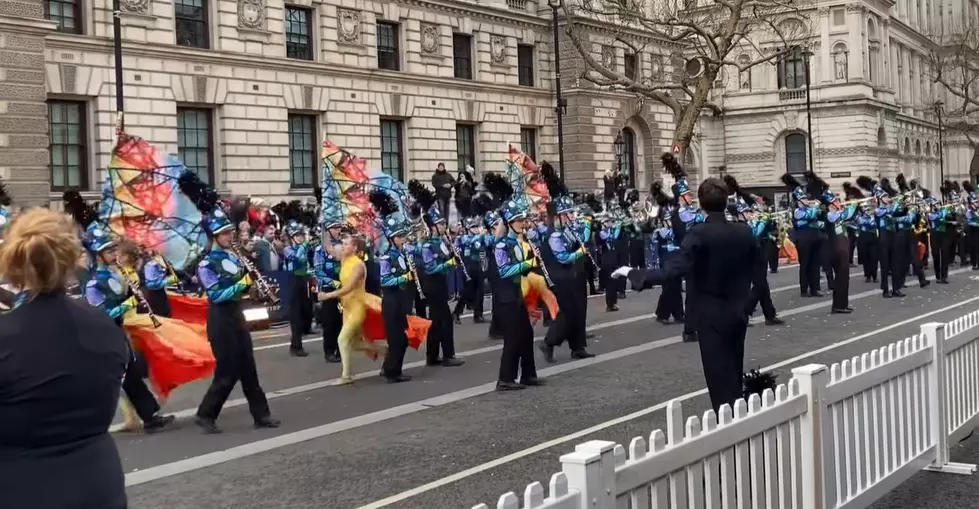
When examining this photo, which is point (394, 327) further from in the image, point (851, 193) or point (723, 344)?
point (851, 193)

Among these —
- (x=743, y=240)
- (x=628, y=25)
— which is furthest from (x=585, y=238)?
(x=628, y=25)

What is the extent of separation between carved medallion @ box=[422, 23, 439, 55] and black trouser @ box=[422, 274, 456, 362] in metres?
23.4

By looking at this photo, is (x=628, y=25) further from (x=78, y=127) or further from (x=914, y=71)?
(x=914, y=71)

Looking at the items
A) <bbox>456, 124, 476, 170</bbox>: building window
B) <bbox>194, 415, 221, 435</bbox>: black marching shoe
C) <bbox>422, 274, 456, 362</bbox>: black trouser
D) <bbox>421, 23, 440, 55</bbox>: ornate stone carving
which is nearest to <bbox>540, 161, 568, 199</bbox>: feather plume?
<bbox>422, 274, 456, 362</bbox>: black trouser

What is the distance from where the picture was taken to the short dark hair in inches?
283

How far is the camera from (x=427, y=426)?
957 centimetres

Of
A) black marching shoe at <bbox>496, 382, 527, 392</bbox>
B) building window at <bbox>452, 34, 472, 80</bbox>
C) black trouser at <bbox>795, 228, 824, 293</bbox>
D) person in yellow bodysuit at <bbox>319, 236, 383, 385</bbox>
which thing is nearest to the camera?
black marching shoe at <bbox>496, 382, 527, 392</bbox>

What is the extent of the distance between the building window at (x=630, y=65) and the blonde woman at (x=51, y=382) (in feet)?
140

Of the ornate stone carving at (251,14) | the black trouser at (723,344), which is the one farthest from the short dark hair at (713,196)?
the ornate stone carving at (251,14)

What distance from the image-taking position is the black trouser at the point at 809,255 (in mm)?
19828

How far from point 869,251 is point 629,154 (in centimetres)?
2292

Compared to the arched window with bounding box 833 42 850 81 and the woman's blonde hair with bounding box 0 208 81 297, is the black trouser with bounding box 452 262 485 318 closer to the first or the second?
the woman's blonde hair with bounding box 0 208 81 297

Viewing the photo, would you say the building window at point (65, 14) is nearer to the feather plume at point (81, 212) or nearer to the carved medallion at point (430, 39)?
the carved medallion at point (430, 39)

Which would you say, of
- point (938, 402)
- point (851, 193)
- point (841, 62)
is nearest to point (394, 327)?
point (938, 402)
